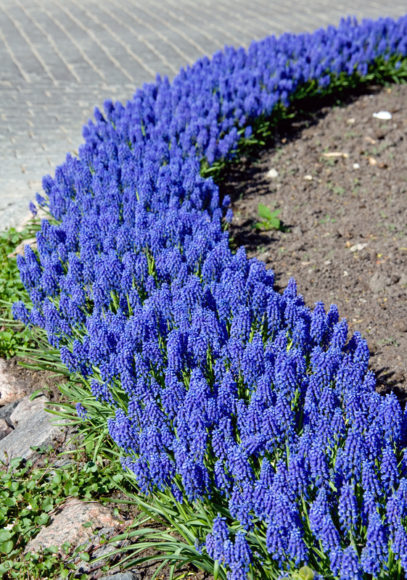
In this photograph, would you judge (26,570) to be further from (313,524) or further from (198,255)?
(198,255)

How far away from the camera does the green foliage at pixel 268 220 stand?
616 centimetres

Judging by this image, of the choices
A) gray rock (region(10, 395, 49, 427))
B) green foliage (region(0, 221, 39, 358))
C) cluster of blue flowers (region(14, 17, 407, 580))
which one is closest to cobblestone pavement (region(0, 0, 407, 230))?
green foliage (region(0, 221, 39, 358))

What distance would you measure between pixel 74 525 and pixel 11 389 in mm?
1383

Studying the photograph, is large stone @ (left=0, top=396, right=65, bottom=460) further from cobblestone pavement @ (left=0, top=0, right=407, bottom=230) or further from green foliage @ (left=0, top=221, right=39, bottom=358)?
cobblestone pavement @ (left=0, top=0, right=407, bottom=230)

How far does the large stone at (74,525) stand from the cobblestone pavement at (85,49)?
3666 mm

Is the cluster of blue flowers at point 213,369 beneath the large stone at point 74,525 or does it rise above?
above

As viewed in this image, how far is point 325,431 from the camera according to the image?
2.99 meters

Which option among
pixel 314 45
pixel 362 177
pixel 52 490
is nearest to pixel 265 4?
pixel 314 45

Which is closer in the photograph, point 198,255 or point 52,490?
point 52,490

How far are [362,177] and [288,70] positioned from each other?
1755 mm

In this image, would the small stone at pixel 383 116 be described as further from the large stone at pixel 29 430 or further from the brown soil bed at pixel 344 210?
the large stone at pixel 29 430

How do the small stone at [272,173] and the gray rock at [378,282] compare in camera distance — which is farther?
the small stone at [272,173]

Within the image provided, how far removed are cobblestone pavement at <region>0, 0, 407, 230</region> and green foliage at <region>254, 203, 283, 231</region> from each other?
2301mm

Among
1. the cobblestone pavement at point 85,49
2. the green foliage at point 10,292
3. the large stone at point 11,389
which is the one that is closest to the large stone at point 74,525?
the large stone at point 11,389
